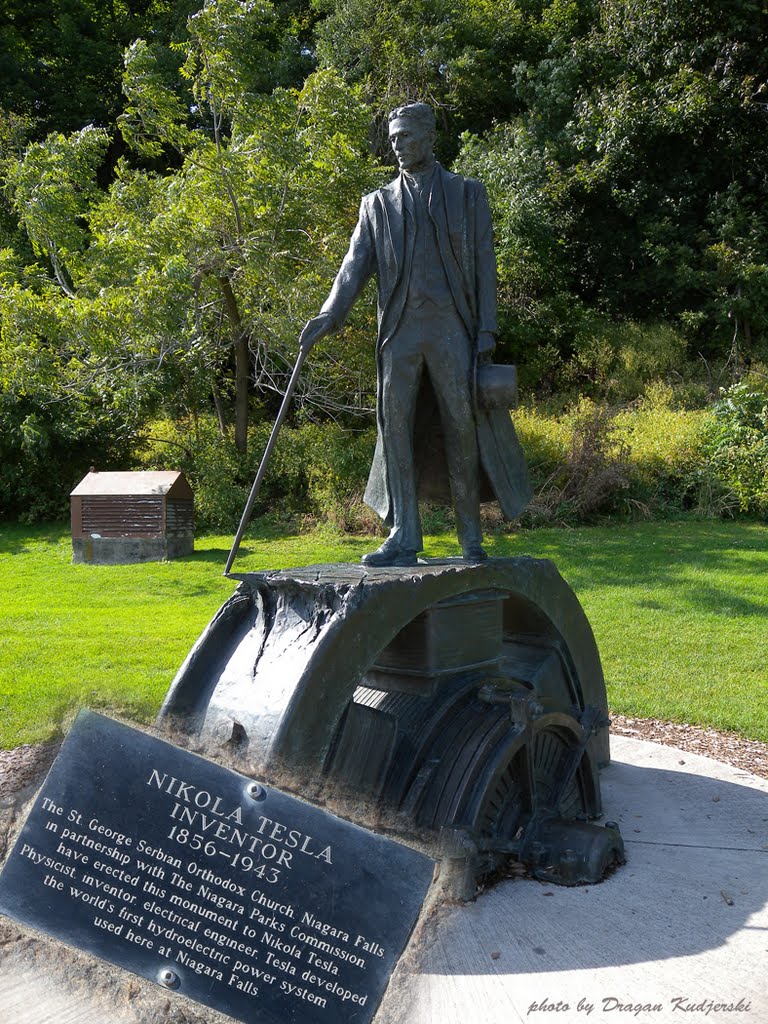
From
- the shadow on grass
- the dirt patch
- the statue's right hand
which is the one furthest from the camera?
the shadow on grass

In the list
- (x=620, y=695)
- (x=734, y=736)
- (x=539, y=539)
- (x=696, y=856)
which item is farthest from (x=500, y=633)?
(x=539, y=539)

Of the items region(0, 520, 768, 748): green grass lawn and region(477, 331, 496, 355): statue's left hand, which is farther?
region(0, 520, 768, 748): green grass lawn

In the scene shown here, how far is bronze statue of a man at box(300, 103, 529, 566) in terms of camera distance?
4137 millimetres

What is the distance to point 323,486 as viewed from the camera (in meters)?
14.7

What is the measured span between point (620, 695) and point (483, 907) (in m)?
3.82

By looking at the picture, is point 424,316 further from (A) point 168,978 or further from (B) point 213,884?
(A) point 168,978

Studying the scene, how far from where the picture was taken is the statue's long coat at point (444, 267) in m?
4.16

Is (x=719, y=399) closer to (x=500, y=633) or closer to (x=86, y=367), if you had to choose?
(x=86, y=367)

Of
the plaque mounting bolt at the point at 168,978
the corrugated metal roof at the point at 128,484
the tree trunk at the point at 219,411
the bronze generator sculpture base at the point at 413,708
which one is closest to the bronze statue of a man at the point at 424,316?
the bronze generator sculpture base at the point at 413,708

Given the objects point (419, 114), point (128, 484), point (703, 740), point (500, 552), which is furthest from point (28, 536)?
point (419, 114)

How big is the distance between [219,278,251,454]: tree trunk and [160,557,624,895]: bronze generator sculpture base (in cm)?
1138

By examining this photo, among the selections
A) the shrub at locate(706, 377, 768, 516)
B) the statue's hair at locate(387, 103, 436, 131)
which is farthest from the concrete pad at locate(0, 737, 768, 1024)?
the shrub at locate(706, 377, 768, 516)

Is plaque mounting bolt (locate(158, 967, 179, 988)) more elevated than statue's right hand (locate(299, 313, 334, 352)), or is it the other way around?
statue's right hand (locate(299, 313, 334, 352))

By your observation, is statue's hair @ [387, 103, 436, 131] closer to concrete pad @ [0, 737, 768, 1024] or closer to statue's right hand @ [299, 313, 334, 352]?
statue's right hand @ [299, 313, 334, 352]
